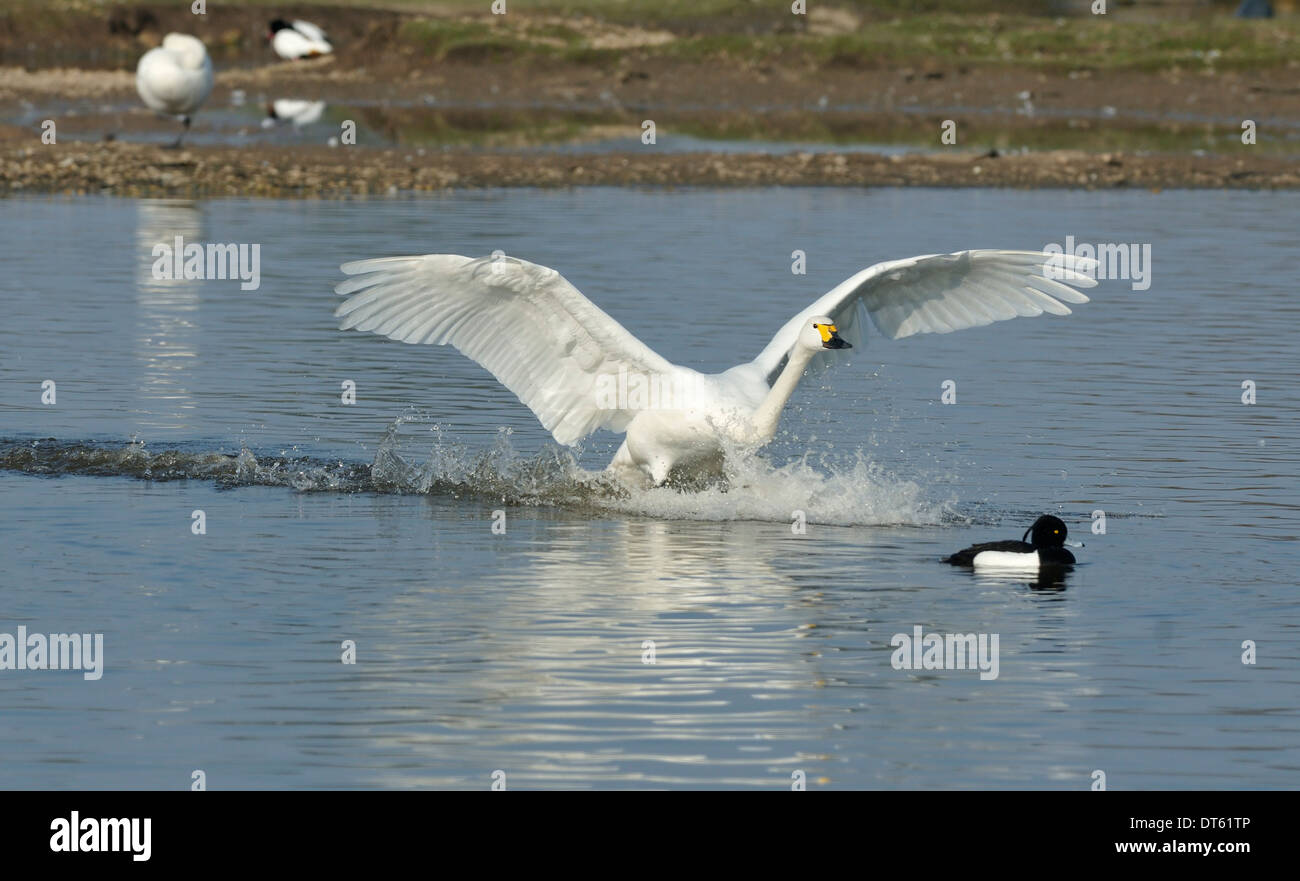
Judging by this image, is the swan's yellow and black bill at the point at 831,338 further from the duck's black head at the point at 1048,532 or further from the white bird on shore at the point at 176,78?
the white bird on shore at the point at 176,78

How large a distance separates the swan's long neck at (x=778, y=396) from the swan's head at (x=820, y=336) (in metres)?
0.06

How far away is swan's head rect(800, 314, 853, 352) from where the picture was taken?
12.4m

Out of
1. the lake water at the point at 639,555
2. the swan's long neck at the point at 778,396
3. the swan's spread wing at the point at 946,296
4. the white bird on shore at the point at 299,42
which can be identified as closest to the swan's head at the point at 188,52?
the lake water at the point at 639,555

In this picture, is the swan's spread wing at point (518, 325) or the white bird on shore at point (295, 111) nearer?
the swan's spread wing at point (518, 325)

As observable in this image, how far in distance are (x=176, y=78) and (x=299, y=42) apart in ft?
49.5

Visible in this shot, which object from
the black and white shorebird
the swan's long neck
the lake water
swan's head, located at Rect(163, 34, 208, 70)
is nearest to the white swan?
the swan's long neck

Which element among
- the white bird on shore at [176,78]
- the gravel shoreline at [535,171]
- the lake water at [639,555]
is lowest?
the lake water at [639,555]

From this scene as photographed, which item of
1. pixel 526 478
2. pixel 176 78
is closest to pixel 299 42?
pixel 176 78

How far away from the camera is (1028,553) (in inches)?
433

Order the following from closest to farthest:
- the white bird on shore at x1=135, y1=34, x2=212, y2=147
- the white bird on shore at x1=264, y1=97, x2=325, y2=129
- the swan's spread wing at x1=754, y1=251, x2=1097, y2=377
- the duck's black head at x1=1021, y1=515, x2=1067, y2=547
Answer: the duck's black head at x1=1021, y1=515, x2=1067, y2=547, the swan's spread wing at x1=754, y1=251, x2=1097, y2=377, the white bird on shore at x1=135, y1=34, x2=212, y2=147, the white bird on shore at x1=264, y1=97, x2=325, y2=129

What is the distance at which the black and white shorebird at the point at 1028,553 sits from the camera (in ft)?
36.0

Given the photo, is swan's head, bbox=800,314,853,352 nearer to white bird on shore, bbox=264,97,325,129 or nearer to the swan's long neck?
the swan's long neck

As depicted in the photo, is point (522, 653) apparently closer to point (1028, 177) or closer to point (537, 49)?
point (1028, 177)

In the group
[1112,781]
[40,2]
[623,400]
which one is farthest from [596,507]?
[40,2]
